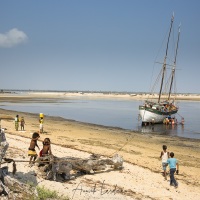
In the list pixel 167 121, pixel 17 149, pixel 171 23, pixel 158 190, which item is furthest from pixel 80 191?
pixel 171 23

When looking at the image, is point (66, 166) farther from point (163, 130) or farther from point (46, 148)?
point (163, 130)

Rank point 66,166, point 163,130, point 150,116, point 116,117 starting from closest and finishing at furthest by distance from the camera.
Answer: point 66,166 → point 163,130 → point 150,116 → point 116,117

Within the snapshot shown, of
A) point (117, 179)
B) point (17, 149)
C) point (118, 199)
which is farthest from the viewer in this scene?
point (17, 149)

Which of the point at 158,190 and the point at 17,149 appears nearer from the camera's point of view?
the point at 158,190

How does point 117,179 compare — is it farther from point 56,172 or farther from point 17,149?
point 17,149

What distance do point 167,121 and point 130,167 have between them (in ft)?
111

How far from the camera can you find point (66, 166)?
12.1m

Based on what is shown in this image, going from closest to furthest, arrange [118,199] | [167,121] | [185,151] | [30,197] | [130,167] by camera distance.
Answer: [30,197], [118,199], [130,167], [185,151], [167,121]

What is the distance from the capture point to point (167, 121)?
4769 centimetres

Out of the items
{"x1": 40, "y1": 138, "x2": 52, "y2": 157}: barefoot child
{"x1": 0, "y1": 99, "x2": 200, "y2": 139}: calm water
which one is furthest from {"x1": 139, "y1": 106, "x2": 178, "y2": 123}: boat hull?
{"x1": 40, "y1": 138, "x2": 52, "y2": 157}: barefoot child

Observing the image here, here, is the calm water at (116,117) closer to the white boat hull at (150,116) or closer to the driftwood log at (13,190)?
the white boat hull at (150,116)

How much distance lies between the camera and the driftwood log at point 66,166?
38.4 ft

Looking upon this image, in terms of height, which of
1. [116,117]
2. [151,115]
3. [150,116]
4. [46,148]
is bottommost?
[116,117]

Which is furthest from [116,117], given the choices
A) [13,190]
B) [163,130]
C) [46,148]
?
[13,190]
